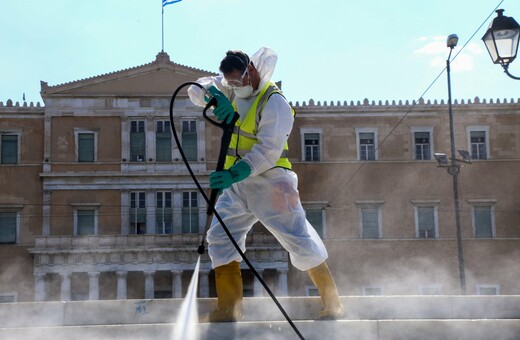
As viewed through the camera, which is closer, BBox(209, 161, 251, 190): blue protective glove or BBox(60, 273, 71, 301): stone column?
BBox(209, 161, 251, 190): blue protective glove

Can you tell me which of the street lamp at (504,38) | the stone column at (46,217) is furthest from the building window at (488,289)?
the street lamp at (504,38)

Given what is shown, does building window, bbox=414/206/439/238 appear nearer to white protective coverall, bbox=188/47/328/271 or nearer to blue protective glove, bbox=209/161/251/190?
white protective coverall, bbox=188/47/328/271

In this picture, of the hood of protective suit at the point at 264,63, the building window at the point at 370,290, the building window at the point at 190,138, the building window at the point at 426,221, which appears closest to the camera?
the hood of protective suit at the point at 264,63

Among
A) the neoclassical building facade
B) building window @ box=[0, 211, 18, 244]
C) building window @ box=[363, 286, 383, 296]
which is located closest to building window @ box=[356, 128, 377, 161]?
the neoclassical building facade

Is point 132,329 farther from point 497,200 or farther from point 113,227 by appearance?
point 497,200

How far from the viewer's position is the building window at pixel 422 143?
103 ft

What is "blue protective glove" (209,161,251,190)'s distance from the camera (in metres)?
5.03

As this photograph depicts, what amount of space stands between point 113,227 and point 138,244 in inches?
49.5

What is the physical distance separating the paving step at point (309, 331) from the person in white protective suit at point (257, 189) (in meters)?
0.53

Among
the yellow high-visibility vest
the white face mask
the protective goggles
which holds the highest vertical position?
the protective goggles

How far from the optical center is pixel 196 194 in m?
30.6

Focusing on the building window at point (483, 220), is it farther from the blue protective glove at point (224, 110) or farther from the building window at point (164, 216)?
the blue protective glove at point (224, 110)

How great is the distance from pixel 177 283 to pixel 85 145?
6246 mm

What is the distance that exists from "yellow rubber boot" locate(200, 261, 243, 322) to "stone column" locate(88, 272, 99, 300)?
24.5 meters
